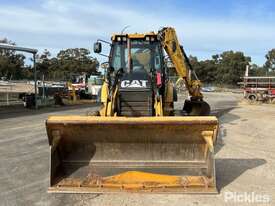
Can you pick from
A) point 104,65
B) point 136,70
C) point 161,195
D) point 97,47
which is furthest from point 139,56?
point 161,195

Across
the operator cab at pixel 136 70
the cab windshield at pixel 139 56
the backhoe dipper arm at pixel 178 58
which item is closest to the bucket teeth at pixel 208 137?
the operator cab at pixel 136 70

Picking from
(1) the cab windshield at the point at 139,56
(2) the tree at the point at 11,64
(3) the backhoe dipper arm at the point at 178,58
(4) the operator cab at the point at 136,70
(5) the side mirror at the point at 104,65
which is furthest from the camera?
(2) the tree at the point at 11,64

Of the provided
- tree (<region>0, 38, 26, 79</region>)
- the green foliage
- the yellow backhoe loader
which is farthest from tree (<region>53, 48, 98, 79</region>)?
the yellow backhoe loader

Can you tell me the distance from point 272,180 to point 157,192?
211 cm

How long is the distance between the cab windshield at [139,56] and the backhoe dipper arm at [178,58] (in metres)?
1.79

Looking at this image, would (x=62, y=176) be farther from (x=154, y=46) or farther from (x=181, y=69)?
(x=181, y=69)

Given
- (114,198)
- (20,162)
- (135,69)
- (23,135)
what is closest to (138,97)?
(135,69)

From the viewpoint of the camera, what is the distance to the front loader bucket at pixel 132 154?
19.8ft

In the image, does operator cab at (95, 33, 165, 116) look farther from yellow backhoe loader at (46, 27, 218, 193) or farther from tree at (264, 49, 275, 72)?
tree at (264, 49, 275, 72)

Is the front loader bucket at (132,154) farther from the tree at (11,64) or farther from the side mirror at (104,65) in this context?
the tree at (11,64)

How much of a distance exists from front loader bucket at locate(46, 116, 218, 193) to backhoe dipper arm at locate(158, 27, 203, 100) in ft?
18.1

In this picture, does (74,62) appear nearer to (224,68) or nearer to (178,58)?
(224,68)

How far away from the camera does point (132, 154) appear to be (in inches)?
260

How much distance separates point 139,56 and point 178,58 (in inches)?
143
